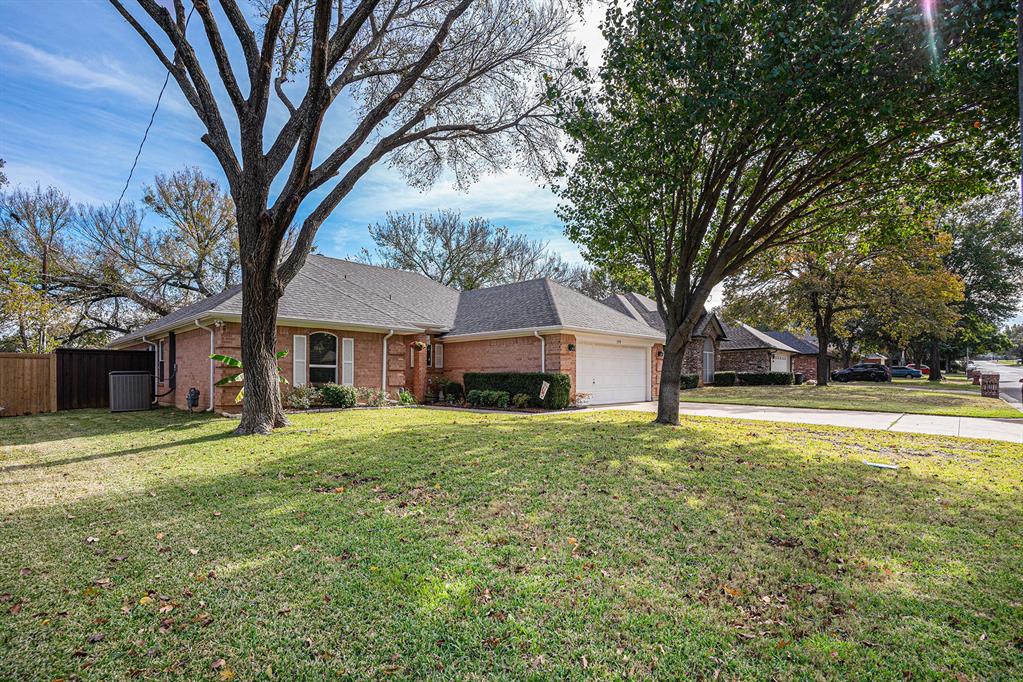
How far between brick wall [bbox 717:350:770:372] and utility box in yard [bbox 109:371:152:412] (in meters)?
31.2

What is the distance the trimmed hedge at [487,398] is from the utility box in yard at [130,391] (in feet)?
35.1

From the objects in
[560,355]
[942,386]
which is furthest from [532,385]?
[942,386]

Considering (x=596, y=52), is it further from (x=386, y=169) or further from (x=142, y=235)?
(x=142, y=235)

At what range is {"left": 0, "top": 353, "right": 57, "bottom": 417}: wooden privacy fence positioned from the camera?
44.2ft

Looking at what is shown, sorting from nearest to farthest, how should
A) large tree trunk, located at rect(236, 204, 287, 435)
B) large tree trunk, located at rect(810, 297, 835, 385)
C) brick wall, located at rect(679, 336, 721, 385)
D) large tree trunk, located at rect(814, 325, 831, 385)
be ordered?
large tree trunk, located at rect(236, 204, 287, 435), large tree trunk, located at rect(810, 297, 835, 385), brick wall, located at rect(679, 336, 721, 385), large tree trunk, located at rect(814, 325, 831, 385)

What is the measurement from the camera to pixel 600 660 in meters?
2.48

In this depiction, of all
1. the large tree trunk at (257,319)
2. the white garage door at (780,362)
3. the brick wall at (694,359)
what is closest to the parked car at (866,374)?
the white garage door at (780,362)

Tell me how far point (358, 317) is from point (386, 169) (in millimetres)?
4606

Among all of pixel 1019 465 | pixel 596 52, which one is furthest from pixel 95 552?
pixel 596 52

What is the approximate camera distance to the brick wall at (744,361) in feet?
107

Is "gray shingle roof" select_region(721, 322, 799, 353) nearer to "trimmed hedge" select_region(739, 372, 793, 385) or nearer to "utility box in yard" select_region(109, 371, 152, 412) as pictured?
"trimmed hedge" select_region(739, 372, 793, 385)

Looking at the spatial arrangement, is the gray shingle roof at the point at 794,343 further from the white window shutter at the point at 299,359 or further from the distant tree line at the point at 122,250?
the distant tree line at the point at 122,250

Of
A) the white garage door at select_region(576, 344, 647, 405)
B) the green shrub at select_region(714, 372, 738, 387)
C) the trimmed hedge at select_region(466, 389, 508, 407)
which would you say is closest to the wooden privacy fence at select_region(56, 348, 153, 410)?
the trimmed hedge at select_region(466, 389, 508, 407)

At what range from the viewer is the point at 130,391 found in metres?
15.8
